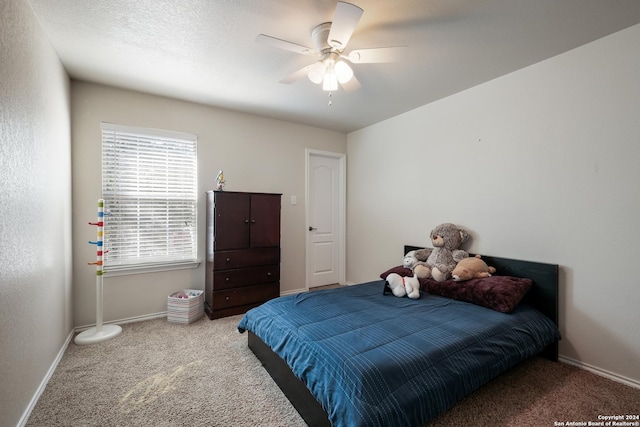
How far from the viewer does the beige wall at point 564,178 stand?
1973mm

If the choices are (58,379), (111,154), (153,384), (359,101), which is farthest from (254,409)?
(359,101)

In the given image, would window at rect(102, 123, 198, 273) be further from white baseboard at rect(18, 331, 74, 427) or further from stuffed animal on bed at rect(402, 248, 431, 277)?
stuffed animal on bed at rect(402, 248, 431, 277)

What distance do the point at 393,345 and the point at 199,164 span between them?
9.41ft

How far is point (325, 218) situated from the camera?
14.4ft

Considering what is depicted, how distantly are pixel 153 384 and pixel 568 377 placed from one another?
295 centimetres

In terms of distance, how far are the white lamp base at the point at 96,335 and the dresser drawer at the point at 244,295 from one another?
34.8 inches

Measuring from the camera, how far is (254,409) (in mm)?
1704

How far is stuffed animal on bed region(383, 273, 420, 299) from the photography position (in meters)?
2.50

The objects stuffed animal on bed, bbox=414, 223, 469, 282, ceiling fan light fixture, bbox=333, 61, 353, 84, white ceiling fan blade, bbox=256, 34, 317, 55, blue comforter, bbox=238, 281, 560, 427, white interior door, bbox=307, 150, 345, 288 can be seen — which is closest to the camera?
blue comforter, bbox=238, 281, 560, 427

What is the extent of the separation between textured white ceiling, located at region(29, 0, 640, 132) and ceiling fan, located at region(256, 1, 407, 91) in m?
0.12

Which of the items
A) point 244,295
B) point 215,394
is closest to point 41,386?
point 215,394

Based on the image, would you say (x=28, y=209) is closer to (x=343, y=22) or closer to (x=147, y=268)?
(x=147, y=268)

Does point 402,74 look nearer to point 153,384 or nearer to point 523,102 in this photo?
point 523,102

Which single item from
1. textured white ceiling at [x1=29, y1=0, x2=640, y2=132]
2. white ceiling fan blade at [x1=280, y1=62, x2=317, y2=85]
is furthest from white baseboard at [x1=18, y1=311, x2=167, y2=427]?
white ceiling fan blade at [x1=280, y1=62, x2=317, y2=85]
